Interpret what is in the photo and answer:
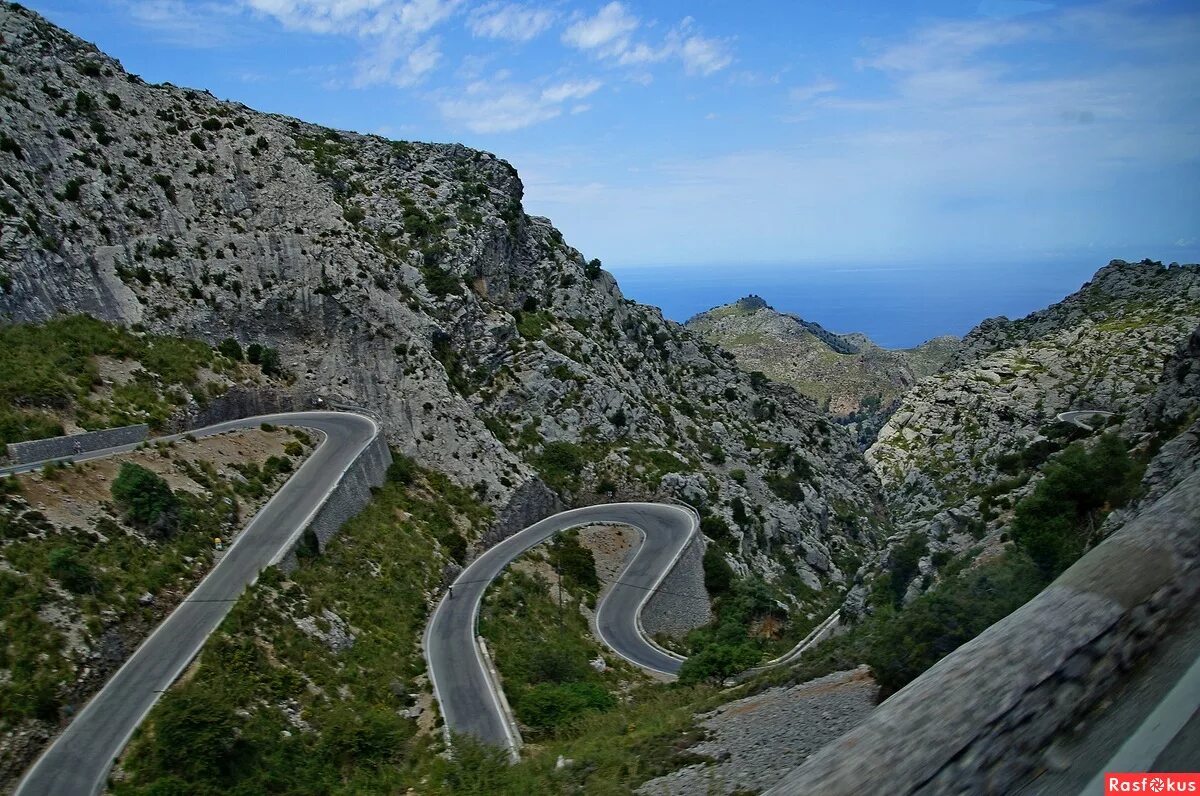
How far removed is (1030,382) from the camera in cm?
7606

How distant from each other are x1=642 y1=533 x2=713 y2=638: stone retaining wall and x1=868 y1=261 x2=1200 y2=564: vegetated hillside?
53.6ft

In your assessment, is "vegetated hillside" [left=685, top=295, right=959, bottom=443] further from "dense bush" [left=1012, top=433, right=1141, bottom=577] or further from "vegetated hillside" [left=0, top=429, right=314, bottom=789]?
"vegetated hillside" [left=0, top=429, right=314, bottom=789]

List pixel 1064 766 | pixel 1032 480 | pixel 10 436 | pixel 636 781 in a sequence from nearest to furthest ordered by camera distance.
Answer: pixel 1064 766 → pixel 636 781 → pixel 10 436 → pixel 1032 480

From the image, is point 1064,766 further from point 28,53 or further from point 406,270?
point 28,53

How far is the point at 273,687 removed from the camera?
24219 millimetres

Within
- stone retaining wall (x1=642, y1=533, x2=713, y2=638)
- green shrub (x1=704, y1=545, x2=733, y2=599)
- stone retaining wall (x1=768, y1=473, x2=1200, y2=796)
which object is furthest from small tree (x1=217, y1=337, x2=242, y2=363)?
stone retaining wall (x1=768, y1=473, x2=1200, y2=796)

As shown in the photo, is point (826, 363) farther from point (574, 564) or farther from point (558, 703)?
point (558, 703)

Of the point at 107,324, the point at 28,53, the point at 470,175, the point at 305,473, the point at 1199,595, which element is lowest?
the point at 305,473

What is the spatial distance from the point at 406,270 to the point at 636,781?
163 ft

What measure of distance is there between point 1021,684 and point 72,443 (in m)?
34.8

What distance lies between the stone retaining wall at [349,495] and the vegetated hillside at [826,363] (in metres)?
100

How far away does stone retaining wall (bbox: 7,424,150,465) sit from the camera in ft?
92.7

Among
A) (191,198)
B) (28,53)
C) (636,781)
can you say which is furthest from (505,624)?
(28,53)

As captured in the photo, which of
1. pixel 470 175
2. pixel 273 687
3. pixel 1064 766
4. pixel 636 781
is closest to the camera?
pixel 1064 766
